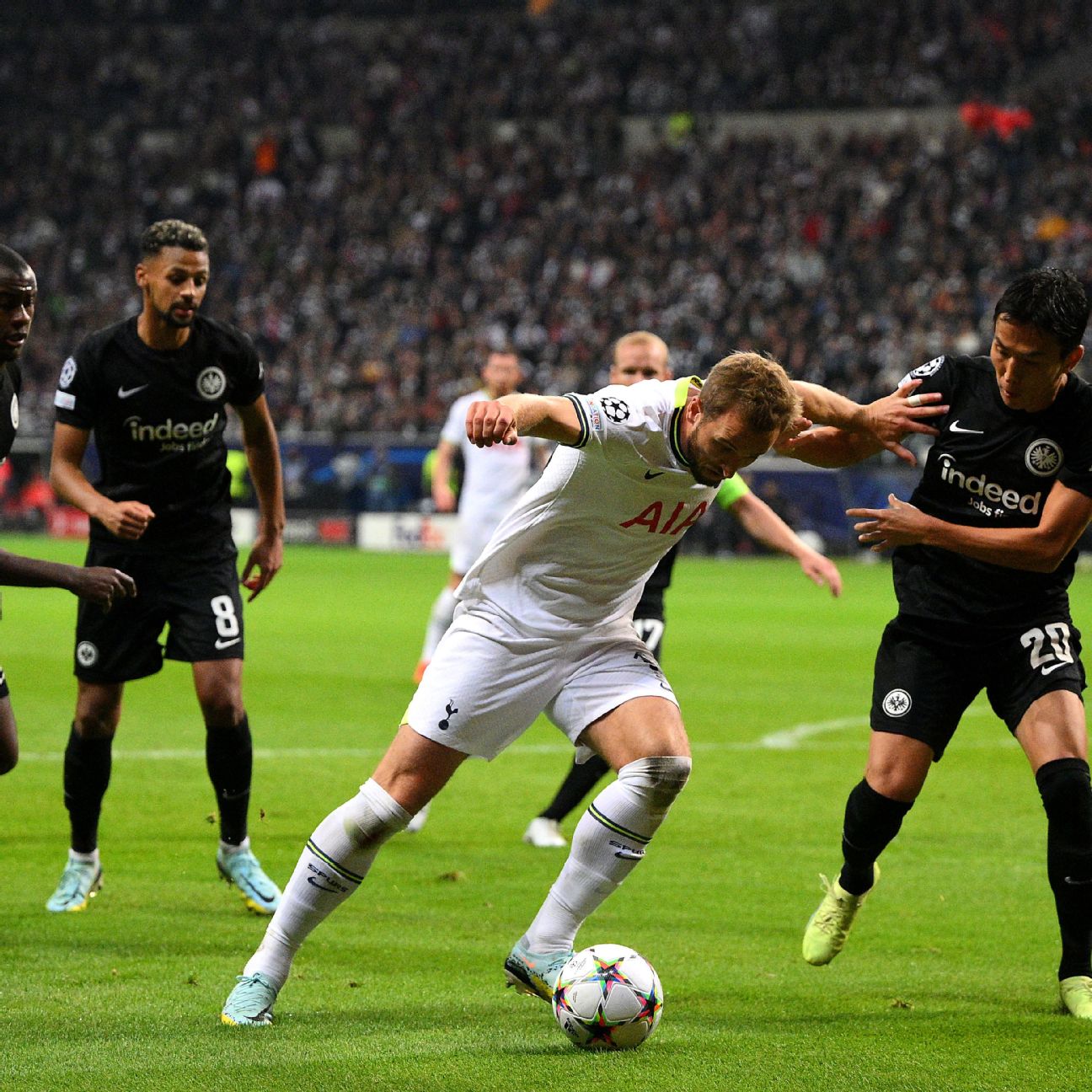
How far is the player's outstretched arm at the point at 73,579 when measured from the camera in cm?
521

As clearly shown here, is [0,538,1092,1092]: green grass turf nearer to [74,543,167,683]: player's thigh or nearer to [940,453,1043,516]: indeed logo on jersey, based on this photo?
[74,543,167,683]: player's thigh

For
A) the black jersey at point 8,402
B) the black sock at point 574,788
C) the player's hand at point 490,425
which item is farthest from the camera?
the black sock at point 574,788

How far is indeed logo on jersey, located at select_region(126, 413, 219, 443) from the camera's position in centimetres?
643

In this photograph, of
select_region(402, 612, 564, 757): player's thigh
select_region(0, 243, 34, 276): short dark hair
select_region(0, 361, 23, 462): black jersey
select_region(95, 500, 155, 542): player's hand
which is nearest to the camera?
select_region(402, 612, 564, 757): player's thigh

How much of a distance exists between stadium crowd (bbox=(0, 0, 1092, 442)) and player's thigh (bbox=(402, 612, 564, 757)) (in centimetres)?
2627

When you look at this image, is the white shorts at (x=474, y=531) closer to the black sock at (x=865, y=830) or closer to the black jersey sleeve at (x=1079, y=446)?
the black sock at (x=865, y=830)

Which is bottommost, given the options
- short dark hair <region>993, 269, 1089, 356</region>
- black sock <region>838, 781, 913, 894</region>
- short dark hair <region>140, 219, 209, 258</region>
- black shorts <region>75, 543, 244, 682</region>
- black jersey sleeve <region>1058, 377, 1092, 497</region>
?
black sock <region>838, 781, 913, 894</region>

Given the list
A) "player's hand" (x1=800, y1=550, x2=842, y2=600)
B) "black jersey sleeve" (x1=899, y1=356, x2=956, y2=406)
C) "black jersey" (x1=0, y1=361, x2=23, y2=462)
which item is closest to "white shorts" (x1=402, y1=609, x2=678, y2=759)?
"black jersey sleeve" (x1=899, y1=356, x2=956, y2=406)

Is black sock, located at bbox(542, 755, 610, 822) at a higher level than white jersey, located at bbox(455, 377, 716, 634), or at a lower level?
lower

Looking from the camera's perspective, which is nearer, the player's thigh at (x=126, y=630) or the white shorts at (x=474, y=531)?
the player's thigh at (x=126, y=630)

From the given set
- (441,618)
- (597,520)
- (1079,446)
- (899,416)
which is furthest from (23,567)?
(441,618)

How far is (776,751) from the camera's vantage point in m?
10.7

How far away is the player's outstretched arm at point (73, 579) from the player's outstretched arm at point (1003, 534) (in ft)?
7.74

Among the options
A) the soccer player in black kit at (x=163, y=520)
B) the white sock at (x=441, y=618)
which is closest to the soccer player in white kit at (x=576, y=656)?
the soccer player in black kit at (x=163, y=520)
